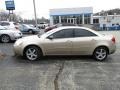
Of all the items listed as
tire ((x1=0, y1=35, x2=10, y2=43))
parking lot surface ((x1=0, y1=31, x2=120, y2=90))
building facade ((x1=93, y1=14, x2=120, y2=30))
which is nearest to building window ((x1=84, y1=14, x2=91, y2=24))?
building facade ((x1=93, y1=14, x2=120, y2=30))

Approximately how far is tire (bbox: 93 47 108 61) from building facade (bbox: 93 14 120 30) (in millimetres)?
36314

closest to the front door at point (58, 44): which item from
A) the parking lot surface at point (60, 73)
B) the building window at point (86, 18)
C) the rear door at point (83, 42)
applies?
the rear door at point (83, 42)

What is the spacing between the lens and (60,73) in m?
7.67

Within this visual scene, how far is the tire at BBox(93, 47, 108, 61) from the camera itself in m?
10.0

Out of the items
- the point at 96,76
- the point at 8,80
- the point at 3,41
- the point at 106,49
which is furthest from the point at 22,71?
the point at 3,41

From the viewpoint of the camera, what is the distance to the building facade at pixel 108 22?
46059 mm

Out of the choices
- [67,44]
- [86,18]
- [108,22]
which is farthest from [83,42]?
[86,18]

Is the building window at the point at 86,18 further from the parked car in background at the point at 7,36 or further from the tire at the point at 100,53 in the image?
the tire at the point at 100,53

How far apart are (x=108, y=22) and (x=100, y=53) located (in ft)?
150

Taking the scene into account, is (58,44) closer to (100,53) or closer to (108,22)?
Result: (100,53)

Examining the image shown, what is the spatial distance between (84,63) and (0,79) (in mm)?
3627

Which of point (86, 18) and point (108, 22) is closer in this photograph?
point (108, 22)

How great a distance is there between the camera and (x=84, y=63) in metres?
9.34

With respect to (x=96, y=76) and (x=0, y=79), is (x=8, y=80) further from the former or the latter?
(x=96, y=76)
